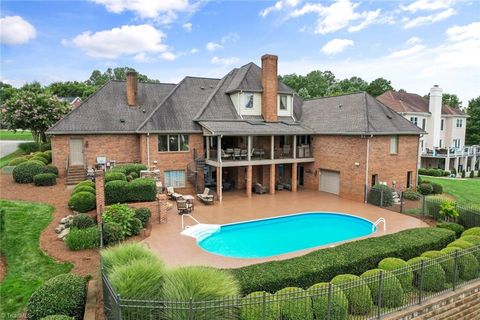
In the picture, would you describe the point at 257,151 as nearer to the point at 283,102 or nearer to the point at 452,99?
the point at 283,102

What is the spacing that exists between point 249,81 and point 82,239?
56.7ft

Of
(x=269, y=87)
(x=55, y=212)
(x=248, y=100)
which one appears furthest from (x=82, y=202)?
(x=269, y=87)

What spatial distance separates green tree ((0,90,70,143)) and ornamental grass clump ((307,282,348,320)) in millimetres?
28064

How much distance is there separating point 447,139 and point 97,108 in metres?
42.6

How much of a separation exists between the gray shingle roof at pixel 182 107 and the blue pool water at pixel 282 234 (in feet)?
30.9

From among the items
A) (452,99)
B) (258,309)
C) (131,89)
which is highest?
(452,99)

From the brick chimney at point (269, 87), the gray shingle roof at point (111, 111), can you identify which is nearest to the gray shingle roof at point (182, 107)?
the gray shingle roof at point (111, 111)

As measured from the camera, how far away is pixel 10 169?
22.3 m

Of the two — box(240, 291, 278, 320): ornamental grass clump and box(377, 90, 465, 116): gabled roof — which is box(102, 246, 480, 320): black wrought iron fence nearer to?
box(240, 291, 278, 320): ornamental grass clump

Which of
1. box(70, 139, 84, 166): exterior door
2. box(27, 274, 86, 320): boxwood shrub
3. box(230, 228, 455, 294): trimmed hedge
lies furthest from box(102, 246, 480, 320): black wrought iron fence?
box(70, 139, 84, 166): exterior door

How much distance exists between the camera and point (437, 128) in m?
39.0

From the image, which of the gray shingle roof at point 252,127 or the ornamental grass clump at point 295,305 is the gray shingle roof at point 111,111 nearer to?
the gray shingle roof at point 252,127

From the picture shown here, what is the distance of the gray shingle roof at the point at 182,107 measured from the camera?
21.7 m

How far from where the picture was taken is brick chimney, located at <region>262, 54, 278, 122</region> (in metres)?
23.9
